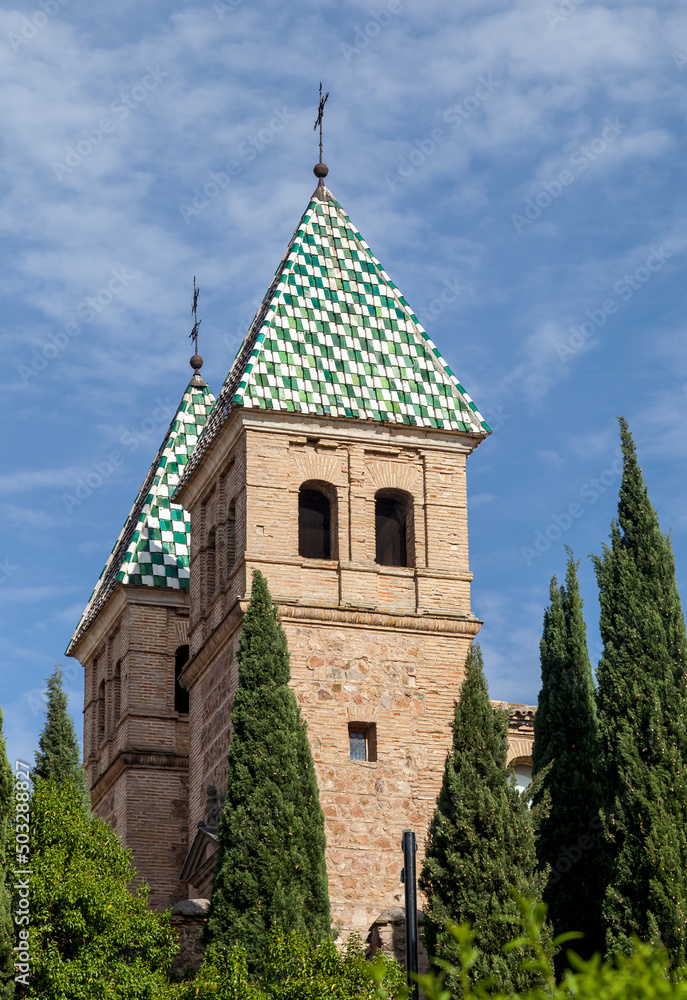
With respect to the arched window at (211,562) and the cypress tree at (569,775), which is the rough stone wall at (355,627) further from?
the cypress tree at (569,775)

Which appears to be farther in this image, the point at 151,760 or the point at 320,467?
the point at 151,760

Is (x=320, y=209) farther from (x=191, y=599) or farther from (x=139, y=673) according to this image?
(x=139, y=673)

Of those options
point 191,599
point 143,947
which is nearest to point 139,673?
point 191,599

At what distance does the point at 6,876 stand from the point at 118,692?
13438 millimetres

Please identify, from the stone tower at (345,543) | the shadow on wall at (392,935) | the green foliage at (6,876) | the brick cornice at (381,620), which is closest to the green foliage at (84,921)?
the green foliage at (6,876)

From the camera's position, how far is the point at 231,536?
29.2m

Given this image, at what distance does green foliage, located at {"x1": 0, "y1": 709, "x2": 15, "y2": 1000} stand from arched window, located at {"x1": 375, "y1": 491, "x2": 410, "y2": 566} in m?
9.05

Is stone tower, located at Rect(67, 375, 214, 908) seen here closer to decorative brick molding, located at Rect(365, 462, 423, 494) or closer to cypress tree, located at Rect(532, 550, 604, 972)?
decorative brick molding, located at Rect(365, 462, 423, 494)

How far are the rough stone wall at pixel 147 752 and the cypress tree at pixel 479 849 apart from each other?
1110cm

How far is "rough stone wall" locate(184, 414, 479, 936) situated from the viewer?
2622 cm

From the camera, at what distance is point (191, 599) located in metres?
31.2

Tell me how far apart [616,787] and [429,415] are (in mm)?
9275

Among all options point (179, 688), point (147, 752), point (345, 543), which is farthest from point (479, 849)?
point (179, 688)

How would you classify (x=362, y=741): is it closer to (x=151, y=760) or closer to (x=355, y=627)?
(x=355, y=627)
